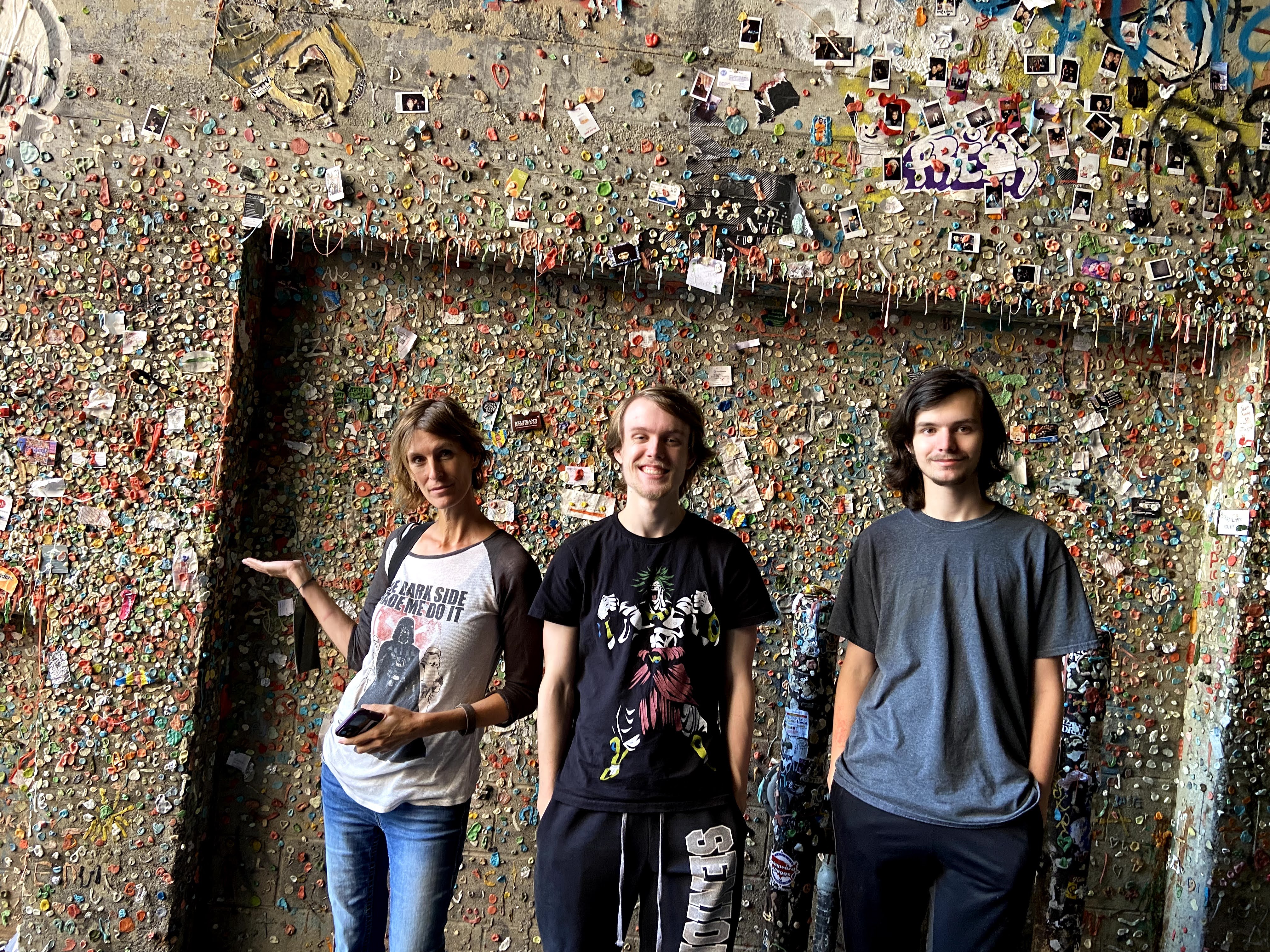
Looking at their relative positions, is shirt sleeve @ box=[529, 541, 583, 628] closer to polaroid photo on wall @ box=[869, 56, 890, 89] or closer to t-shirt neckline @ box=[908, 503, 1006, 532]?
t-shirt neckline @ box=[908, 503, 1006, 532]

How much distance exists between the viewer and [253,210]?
2.44 m

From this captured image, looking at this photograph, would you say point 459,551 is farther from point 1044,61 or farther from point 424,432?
point 1044,61

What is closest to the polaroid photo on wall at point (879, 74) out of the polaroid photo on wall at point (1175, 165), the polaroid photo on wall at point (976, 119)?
the polaroid photo on wall at point (976, 119)

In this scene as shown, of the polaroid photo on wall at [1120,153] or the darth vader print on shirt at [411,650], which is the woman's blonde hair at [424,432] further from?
the polaroid photo on wall at [1120,153]

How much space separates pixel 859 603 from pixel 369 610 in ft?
3.41

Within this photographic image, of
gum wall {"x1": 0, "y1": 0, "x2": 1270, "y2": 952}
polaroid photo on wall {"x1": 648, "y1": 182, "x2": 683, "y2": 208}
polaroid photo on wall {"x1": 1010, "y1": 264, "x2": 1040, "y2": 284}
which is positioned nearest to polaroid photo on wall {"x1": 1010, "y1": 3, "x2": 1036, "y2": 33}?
gum wall {"x1": 0, "y1": 0, "x2": 1270, "y2": 952}

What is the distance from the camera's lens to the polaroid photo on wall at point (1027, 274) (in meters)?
2.52

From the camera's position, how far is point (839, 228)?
252 centimetres

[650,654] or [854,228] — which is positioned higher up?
[854,228]

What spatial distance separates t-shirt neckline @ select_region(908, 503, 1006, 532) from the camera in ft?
5.34

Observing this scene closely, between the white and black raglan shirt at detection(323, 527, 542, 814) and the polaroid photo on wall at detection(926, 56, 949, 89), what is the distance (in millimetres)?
1907

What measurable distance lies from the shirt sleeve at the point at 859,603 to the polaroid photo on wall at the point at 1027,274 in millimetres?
1238

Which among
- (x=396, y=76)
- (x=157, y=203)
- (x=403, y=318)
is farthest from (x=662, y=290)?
(x=157, y=203)

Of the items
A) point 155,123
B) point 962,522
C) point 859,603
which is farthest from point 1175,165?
point 155,123
